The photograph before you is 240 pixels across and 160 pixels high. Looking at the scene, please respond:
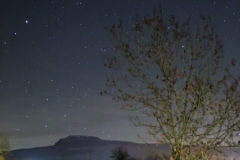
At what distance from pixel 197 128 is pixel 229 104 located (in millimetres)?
1213

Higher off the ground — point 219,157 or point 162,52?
point 162,52

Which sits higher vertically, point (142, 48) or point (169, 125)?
point (142, 48)

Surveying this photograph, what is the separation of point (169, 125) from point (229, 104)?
176cm

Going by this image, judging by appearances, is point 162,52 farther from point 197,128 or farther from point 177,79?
point 197,128

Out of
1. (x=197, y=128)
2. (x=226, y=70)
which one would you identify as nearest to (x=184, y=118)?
(x=197, y=128)

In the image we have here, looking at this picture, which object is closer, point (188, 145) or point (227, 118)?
point (227, 118)

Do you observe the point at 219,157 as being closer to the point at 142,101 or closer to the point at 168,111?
the point at 168,111

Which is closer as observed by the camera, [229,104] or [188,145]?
[229,104]

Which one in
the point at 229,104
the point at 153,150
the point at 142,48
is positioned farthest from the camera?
the point at 153,150

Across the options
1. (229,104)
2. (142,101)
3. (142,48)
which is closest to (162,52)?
(142,48)

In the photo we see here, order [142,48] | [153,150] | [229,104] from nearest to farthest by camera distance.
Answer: [229,104] < [142,48] < [153,150]

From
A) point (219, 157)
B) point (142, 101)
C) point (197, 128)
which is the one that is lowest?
point (219, 157)

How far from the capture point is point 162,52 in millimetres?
9625

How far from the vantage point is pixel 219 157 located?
31.5ft
